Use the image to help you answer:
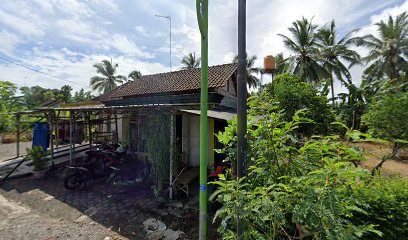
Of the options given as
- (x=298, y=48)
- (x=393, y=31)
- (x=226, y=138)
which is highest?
(x=393, y=31)

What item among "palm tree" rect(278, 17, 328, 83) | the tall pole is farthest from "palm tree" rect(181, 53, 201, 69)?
the tall pole

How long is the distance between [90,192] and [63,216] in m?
1.43

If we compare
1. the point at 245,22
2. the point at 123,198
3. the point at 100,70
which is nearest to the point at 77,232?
the point at 123,198

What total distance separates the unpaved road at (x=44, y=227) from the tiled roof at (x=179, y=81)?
6.99 meters

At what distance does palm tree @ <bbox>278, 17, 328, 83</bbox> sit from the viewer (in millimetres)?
18328

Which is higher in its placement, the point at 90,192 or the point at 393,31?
the point at 393,31

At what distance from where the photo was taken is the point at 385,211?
204 cm

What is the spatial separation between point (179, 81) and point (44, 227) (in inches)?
357

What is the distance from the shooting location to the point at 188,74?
1272 cm

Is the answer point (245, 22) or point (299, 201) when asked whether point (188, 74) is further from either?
point (299, 201)

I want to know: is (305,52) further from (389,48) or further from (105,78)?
(105,78)

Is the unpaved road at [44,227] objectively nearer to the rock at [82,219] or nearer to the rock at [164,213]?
the rock at [82,219]

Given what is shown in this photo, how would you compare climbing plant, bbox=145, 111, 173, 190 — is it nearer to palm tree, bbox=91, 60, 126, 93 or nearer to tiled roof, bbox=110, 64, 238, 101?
tiled roof, bbox=110, 64, 238, 101

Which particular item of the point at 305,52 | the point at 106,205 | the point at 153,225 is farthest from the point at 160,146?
the point at 305,52
